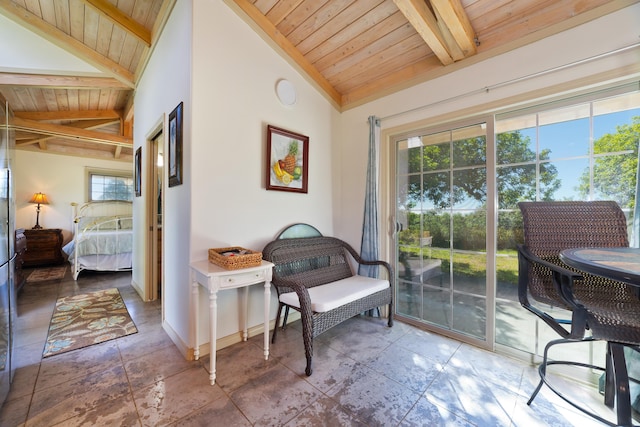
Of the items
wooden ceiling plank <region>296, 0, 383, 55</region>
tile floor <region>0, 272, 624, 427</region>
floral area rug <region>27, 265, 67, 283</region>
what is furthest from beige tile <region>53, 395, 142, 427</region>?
floral area rug <region>27, 265, 67, 283</region>

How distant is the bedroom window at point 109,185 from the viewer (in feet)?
18.2

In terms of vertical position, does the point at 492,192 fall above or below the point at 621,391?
above

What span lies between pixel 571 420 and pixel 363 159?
2470 millimetres

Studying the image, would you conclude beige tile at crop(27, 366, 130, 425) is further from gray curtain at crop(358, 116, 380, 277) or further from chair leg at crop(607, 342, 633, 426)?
chair leg at crop(607, 342, 633, 426)

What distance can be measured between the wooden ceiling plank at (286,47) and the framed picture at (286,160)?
73 cm

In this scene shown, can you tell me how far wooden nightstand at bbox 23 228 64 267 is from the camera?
449 cm

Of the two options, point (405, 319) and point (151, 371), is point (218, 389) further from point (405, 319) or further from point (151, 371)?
point (405, 319)

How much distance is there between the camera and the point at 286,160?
2.49m

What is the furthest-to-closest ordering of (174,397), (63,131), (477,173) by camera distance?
1. (63,131)
2. (477,173)
3. (174,397)

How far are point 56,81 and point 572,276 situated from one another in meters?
5.14

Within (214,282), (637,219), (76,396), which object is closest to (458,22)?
(637,219)

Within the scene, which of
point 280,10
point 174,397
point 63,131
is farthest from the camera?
point 63,131

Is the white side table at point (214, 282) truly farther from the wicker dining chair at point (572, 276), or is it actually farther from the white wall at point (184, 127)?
the wicker dining chair at point (572, 276)

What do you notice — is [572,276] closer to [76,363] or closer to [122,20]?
[76,363]
